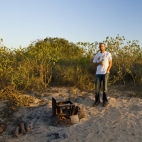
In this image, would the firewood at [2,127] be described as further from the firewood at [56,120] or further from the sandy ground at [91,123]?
the firewood at [56,120]

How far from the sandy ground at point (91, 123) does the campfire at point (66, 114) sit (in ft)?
0.45

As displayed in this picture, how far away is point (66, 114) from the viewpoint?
5543 millimetres

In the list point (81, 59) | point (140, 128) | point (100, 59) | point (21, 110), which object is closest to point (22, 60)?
point (81, 59)

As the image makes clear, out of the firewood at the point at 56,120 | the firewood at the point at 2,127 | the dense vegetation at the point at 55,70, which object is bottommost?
the firewood at the point at 2,127

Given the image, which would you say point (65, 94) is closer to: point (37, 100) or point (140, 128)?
point (37, 100)

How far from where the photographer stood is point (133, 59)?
8578 mm

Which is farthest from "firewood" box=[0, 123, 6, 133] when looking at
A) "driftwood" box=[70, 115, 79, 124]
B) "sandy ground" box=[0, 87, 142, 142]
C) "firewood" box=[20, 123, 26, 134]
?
"driftwood" box=[70, 115, 79, 124]

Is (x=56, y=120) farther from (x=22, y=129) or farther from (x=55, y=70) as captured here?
(x=55, y=70)

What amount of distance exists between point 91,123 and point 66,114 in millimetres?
659

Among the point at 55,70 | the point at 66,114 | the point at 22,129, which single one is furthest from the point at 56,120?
the point at 55,70

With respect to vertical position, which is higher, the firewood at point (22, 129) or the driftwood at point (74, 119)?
Result: the driftwood at point (74, 119)

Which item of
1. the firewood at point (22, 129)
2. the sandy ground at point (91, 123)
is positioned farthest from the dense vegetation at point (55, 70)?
the firewood at point (22, 129)

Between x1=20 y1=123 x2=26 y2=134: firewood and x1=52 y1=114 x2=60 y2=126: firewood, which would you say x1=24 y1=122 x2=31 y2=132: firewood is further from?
x1=52 y1=114 x2=60 y2=126: firewood

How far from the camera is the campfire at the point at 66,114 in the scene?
5.35m
